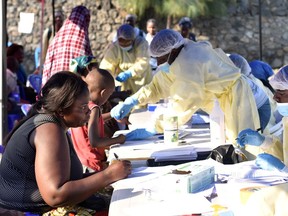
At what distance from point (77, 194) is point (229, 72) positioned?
1535mm

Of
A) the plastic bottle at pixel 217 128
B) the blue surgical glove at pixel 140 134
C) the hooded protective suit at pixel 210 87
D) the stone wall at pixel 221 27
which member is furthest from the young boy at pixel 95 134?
the stone wall at pixel 221 27

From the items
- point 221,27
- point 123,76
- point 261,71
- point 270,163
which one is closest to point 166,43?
point 270,163

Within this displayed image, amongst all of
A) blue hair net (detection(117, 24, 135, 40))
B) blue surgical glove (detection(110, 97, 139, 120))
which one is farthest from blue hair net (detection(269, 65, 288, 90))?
blue hair net (detection(117, 24, 135, 40))

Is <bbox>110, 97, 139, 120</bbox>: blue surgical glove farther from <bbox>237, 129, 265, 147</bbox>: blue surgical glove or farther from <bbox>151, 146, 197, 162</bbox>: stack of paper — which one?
<bbox>237, 129, 265, 147</bbox>: blue surgical glove

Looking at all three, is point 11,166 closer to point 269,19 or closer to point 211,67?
point 211,67

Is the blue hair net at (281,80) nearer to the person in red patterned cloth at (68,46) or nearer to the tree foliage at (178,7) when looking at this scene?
the person in red patterned cloth at (68,46)

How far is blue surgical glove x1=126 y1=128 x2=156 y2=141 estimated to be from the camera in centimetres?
330

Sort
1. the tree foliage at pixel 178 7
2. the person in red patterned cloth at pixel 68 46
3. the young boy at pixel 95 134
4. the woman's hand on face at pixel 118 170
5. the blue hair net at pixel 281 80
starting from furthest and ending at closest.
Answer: the tree foliage at pixel 178 7
the person in red patterned cloth at pixel 68 46
the young boy at pixel 95 134
the blue hair net at pixel 281 80
the woman's hand on face at pixel 118 170

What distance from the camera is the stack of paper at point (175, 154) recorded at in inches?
106

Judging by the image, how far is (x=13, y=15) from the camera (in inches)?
480

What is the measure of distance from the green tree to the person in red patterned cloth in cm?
596

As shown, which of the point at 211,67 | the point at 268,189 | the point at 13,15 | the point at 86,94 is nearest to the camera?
the point at 268,189

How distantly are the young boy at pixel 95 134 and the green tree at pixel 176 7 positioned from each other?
8368 millimetres

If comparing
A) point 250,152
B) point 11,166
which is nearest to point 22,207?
point 11,166
